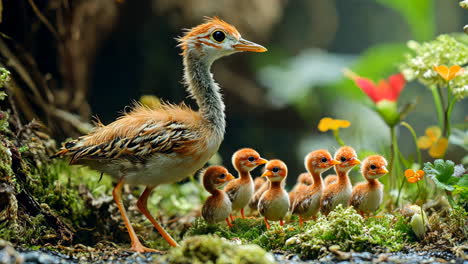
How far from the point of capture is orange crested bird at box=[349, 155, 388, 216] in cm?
327

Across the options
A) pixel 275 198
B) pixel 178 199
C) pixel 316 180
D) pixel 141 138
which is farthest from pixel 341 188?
pixel 178 199

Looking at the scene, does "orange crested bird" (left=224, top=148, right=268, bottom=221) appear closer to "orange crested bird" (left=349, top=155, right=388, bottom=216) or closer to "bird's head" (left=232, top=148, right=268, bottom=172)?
"bird's head" (left=232, top=148, right=268, bottom=172)

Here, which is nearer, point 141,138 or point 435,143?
point 141,138

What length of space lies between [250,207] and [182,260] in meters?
1.69

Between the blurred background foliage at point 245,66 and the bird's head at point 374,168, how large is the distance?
1.00 m

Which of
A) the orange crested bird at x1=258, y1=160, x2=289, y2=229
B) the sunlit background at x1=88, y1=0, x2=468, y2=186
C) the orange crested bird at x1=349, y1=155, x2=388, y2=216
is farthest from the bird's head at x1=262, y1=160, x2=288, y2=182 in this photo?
the sunlit background at x1=88, y1=0, x2=468, y2=186

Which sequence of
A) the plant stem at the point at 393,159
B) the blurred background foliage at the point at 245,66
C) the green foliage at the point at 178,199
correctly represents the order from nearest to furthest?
the plant stem at the point at 393,159 → the green foliage at the point at 178,199 → the blurred background foliage at the point at 245,66

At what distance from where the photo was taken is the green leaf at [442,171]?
2.95 meters

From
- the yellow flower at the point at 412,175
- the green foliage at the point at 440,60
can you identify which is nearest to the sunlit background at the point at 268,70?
the green foliage at the point at 440,60

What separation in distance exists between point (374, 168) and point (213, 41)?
148cm

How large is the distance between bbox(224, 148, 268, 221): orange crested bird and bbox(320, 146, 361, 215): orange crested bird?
570 millimetres

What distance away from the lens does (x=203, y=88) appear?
3.29 m

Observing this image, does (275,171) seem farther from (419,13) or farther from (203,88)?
(419,13)

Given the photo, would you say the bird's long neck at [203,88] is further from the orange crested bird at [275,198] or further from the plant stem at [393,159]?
the plant stem at [393,159]
